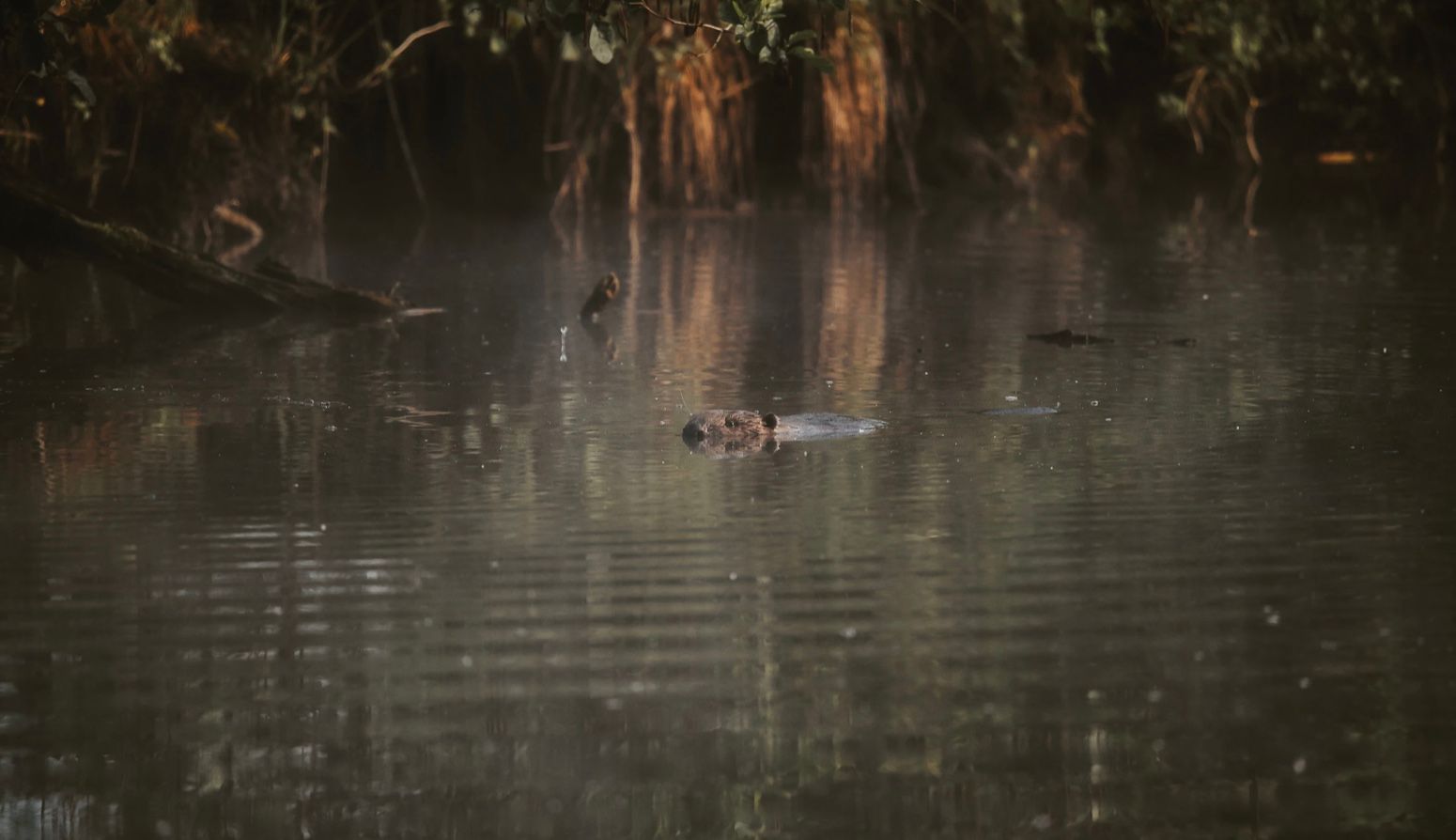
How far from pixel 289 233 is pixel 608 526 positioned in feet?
44.1

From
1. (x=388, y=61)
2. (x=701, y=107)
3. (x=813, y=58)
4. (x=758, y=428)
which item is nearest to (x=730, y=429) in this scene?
(x=758, y=428)

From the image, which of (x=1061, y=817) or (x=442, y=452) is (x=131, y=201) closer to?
(x=442, y=452)

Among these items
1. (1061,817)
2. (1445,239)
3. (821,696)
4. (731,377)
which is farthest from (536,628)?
(1445,239)

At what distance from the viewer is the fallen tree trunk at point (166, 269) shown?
37.8ft

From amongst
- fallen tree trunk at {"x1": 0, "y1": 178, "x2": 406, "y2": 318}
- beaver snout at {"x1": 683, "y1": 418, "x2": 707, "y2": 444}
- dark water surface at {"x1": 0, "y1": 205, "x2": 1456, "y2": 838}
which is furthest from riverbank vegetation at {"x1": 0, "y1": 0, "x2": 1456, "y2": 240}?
beaver snout at {"x1": 683, "y1": 418, "x2": 707, "y2": 444}

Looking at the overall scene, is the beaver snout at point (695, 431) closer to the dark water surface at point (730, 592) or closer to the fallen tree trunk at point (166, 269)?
the dark water surface at point (730, 592)

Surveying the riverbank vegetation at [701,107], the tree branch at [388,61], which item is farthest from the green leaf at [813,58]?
the tree branch at [388,61]

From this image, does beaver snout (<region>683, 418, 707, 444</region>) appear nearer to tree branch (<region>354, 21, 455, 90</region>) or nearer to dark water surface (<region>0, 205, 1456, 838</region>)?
dark water surface (<region>0, 205, 1456, 838</region>)

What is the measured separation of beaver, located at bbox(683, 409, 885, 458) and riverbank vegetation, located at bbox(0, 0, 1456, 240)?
9188mm

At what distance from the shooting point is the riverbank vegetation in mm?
17609

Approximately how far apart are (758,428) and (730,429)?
4.2 inches

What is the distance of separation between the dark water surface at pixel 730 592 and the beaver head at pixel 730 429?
0.16 meters

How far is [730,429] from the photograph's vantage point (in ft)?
25.5

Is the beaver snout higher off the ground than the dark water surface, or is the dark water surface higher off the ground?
the beaver snout
